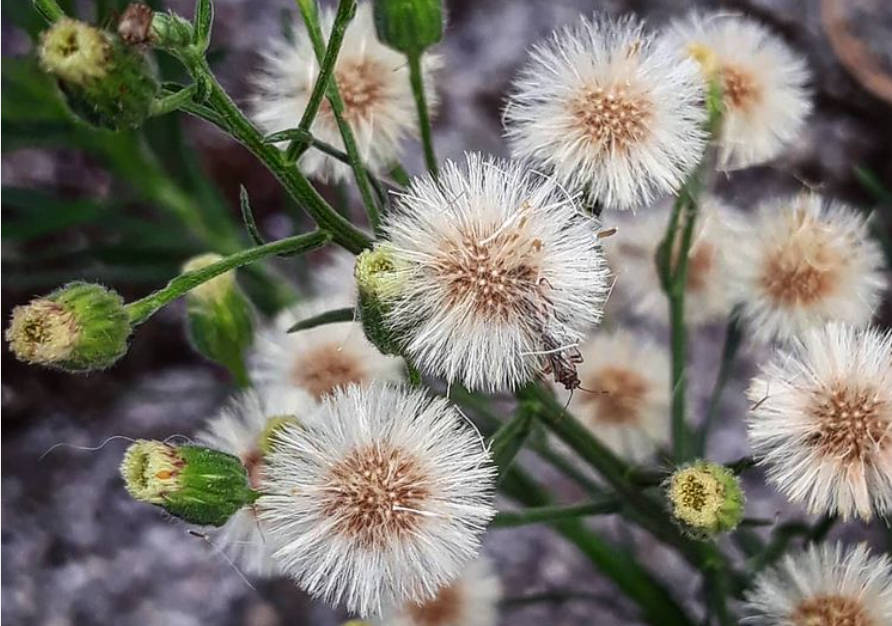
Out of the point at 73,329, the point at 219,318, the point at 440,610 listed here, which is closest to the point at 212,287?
the point at 219,318

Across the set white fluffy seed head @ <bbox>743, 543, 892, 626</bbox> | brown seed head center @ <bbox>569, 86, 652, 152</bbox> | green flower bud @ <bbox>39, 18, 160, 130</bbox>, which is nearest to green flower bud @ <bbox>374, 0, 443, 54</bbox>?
brown seed head center @ <bbox>569, 86, 652, 152</bbox>

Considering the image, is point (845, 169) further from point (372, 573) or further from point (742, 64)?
point (372, 573)

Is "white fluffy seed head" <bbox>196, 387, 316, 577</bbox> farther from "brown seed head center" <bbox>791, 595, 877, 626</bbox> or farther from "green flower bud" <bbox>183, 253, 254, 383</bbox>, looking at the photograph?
"brown seed head center" <bbox>791, 595, 877, 626</bbox>

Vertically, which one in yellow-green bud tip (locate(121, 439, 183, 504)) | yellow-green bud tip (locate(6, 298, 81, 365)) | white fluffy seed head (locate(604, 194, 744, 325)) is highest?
white fluffy seed head (locate(604, 194, 744, 325))

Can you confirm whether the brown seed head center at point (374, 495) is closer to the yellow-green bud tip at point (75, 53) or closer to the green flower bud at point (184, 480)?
the green flower bud at point (184, 480)

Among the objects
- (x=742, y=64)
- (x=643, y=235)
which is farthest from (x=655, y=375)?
(x=742, y=64)

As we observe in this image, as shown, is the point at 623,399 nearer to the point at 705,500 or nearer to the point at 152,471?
the point at 705,500
